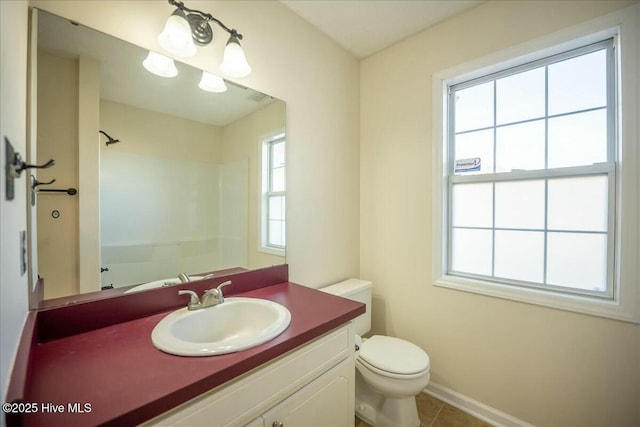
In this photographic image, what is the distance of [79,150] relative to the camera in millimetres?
904

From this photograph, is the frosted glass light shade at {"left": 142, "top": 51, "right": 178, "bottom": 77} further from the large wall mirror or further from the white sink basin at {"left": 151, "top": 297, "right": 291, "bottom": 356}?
the white sink basin at {"left": 151, "top": 297, "right": 291, "bottom": 356}

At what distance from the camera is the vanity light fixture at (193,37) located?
1020 millimetres

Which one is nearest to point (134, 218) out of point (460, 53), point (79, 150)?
point (79, 150)

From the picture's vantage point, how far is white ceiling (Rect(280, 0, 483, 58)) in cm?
153

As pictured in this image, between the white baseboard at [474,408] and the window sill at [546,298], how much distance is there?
67cm

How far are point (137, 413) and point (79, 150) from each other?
88cm

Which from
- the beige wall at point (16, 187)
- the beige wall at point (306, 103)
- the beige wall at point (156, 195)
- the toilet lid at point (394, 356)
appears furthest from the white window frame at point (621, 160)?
the beige wall at point (16, 187)

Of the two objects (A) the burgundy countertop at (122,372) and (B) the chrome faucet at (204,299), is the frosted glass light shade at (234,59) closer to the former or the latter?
(B) the chrome faucet at (204,299)

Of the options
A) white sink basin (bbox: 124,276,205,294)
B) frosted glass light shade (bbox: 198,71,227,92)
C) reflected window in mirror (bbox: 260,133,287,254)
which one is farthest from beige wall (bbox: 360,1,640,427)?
white sink basin (bbox: 124,276,205,294)

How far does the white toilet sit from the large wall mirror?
847mm

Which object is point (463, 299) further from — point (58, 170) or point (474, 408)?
point (58, 170)

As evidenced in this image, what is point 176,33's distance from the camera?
1.01 m

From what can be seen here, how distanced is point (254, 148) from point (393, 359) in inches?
55.5

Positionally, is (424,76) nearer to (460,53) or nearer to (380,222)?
(460,53)
